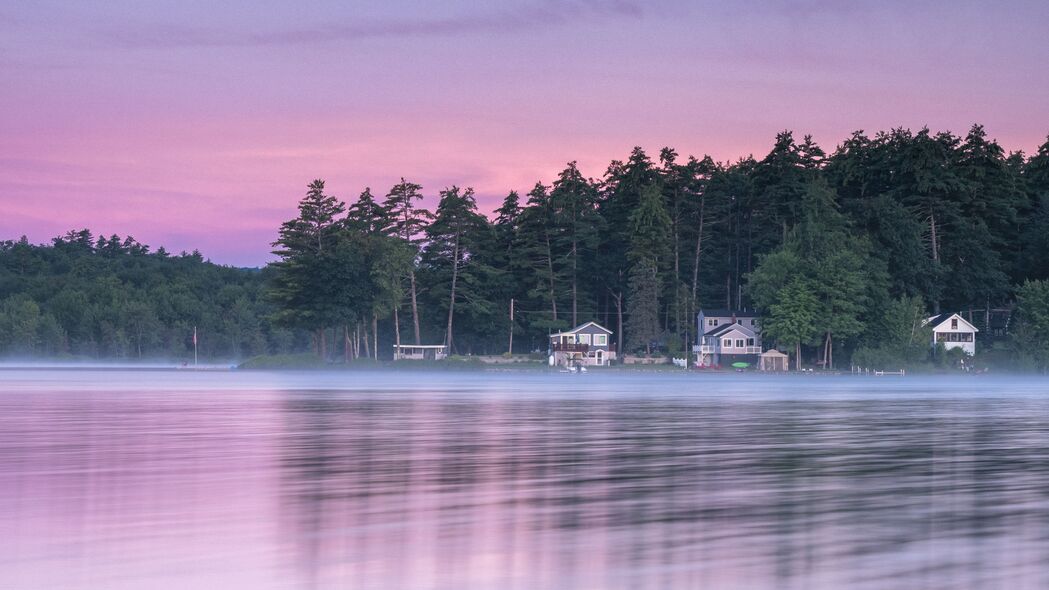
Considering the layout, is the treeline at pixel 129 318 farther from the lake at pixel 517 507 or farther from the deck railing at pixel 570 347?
the lake at pixel 517 507

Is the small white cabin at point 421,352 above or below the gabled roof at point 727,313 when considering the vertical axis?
below

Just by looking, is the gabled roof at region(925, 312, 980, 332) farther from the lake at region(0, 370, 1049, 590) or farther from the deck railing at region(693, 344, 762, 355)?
the lake at region(0, 370, 1049, 590)

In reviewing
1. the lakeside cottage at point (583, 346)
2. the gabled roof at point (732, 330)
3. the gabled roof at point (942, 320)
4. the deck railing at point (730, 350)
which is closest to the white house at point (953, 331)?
the gabled roof at point (942, 320)

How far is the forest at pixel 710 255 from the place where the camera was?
122 m

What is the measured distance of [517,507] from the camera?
16.0m

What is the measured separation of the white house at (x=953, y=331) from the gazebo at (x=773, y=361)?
615 inches

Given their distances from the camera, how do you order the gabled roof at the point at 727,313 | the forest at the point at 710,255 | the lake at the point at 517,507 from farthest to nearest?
1. the gabled roof at the point at 727,313
2. the forest at the point at 710,255
3. the lake at the point at 517,507

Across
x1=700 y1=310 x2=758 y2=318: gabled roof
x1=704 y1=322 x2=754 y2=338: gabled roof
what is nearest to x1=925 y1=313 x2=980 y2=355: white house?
x1=704 y1=322 x2=754 y2=338: gabled roof

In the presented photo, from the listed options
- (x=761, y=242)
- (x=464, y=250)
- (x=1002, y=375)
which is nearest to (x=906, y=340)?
(x=1002, y=375)

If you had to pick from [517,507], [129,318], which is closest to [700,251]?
[129,318]

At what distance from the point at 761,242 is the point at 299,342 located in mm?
85272

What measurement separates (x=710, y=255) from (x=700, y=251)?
3.15 meters

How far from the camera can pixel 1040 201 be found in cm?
14225

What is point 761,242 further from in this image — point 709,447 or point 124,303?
point 709,447
